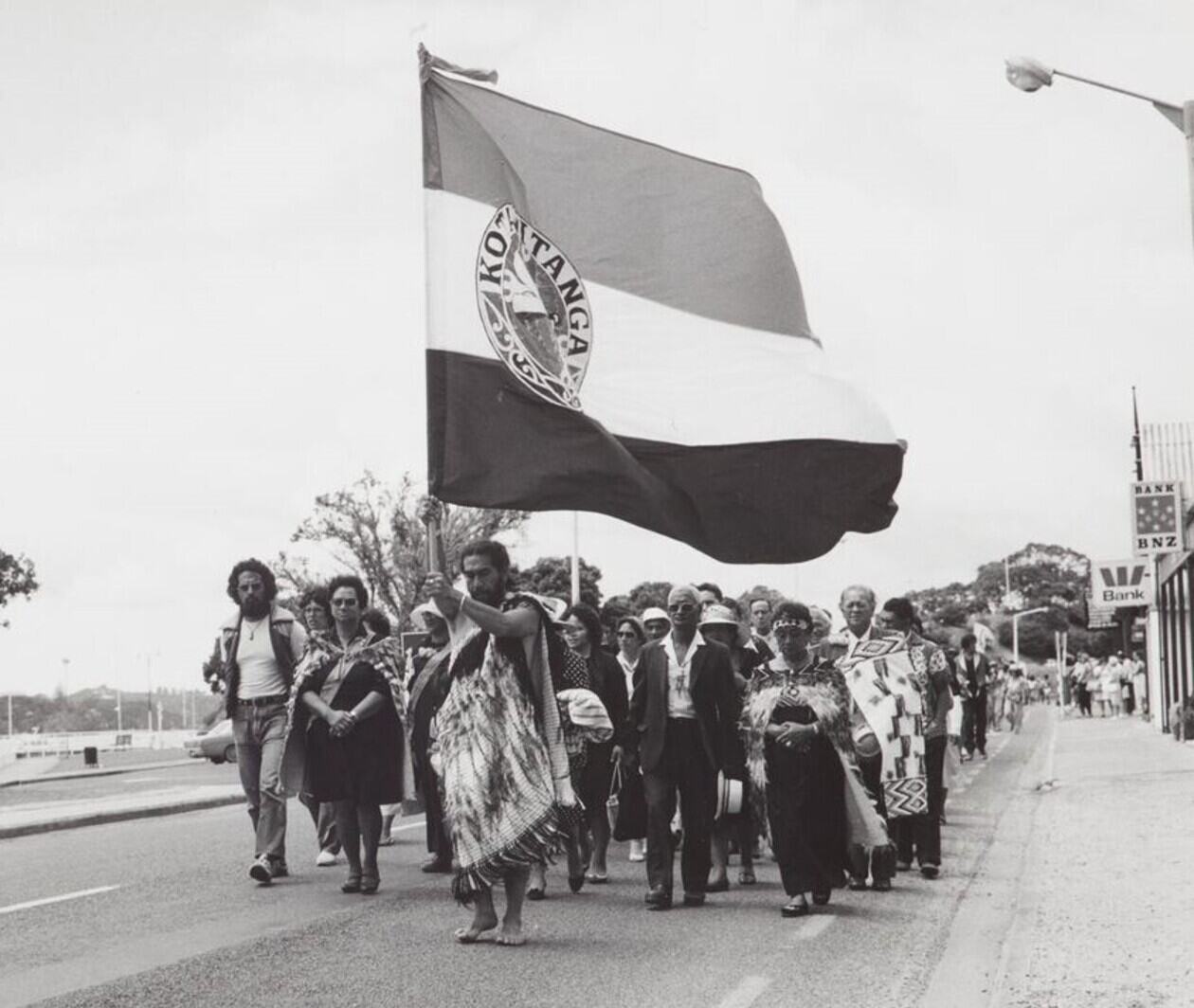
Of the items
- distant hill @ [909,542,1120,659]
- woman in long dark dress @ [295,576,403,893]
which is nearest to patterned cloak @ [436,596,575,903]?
woman in long dark dress @ [295,576,403,893]

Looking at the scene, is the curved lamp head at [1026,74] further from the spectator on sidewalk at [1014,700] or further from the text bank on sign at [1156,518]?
the spectator on sidewalk at [1014,700]

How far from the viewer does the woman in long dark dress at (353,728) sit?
10.1 m

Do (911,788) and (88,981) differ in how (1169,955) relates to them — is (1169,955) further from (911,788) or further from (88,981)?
(88,981)

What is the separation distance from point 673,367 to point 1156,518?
1328 cm

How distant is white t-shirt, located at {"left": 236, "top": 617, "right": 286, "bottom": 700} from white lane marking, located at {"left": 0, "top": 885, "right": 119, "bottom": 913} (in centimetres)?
150

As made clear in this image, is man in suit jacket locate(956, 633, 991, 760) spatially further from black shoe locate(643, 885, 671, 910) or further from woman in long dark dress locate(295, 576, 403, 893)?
woman in long dark dress locate(295, 576, 403, 893)

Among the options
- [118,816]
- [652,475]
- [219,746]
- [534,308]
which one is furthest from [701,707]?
[219,746]

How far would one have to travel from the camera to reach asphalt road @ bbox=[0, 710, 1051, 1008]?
7027 mm

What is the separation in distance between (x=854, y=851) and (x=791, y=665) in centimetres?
124

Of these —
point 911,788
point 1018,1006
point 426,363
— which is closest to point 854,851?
point 911,788

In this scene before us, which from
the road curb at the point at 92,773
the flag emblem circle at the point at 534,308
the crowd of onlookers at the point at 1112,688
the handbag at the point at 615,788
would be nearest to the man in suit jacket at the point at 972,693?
the handbag at the point at 615,788

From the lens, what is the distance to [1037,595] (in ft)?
535

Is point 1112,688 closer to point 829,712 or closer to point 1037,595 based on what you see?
point 829,712

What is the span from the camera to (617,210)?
905 cm
